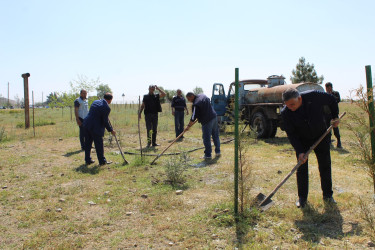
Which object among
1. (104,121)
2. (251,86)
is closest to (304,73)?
(251,86)

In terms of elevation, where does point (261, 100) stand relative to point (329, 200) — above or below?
above

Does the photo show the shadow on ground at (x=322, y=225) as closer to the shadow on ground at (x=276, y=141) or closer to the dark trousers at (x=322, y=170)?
the dark trousers at (x=322, y=170)

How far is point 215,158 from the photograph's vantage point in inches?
261

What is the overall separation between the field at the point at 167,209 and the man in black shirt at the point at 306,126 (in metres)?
0.22

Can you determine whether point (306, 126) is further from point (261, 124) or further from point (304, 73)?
point (304, 73)

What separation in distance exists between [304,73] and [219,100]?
74.5ft

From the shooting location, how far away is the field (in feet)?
9.30

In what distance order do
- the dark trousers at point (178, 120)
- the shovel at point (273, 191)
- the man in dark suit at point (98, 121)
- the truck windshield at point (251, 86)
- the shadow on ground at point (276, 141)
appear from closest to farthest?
the shovel at point (273, 191) → the man in dark suit at point (98, 121) → the shadow on ground at point (276, 141) → the dark trousers at point (178, 120) → the truck windshield at point (251, 86)

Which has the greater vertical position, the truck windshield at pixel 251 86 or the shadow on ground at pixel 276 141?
the truck windshield at pixel 251 86

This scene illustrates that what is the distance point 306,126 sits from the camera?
3369 millimetres

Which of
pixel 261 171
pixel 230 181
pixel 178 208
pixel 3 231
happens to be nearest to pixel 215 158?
pixel 261 171

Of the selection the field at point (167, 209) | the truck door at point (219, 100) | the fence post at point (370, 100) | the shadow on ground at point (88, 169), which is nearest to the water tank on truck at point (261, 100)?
the truck door at point (219, 100)

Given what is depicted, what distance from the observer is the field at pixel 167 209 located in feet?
9.30

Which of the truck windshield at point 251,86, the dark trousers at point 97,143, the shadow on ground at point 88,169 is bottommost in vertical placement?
the shadow on ground at point 88,169
